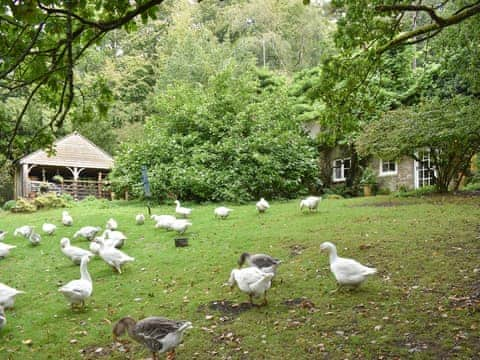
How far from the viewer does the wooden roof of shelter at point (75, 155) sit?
3384 centimetres

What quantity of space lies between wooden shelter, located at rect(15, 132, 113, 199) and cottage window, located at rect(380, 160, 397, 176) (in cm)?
1899

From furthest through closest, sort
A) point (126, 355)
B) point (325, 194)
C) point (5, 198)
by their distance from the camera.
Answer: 1. point (5, 198)
2. point (325, 194)
3. point (126, 355)

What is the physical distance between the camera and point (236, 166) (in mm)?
22719

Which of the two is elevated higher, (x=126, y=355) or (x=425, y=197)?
(x=425, y=197)

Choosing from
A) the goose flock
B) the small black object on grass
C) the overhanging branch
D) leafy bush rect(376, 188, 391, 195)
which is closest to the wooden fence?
leafy bush rect(376, 188, 391, 195)

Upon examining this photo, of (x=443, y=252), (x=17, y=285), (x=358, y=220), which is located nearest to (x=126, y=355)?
(x=17, y=285)

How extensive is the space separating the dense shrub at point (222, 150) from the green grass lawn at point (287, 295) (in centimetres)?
796

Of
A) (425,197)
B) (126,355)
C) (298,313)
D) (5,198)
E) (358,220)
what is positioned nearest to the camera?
(126,355)

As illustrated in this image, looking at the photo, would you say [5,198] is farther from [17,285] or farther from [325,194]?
[17,285]

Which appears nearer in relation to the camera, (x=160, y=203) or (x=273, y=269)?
(x=273, y=269)

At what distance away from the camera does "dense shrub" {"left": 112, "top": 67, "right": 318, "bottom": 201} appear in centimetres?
2227

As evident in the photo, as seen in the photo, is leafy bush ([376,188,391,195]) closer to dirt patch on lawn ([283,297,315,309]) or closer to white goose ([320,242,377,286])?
white goose ([320,242,377,286])

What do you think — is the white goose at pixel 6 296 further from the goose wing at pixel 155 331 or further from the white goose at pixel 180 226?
the white goose at pixel 180 226

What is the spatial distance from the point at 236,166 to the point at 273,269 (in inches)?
579
